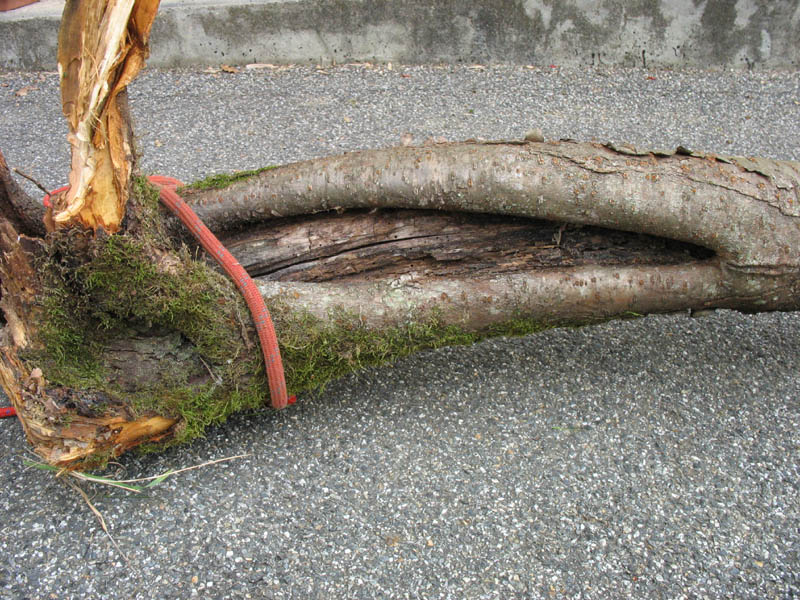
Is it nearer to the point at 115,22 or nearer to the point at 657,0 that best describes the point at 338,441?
the point at 115,22

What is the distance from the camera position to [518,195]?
2.02m

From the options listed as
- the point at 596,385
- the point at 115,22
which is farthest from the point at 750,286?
the point at 115,22

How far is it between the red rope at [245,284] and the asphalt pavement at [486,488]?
24cm

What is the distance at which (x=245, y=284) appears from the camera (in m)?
1.90

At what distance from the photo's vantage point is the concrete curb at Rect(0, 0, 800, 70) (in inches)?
181

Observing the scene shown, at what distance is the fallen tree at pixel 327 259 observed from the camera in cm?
169

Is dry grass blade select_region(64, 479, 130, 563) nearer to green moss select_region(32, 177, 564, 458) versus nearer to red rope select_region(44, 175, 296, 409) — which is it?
green moss select_region(32, 177, 564, 458)

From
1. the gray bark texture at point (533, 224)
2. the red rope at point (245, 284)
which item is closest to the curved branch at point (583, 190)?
the gray bark texture at point (533, 224)

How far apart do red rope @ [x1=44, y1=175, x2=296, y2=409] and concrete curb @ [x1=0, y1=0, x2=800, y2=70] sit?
10.1 ft

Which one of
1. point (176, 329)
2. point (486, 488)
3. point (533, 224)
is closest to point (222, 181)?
point (176, 329)

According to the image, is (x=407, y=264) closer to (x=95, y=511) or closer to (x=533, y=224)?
(x=533, y=224)

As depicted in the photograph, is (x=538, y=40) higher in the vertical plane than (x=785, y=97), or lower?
higher

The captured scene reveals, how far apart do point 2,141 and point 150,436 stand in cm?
305

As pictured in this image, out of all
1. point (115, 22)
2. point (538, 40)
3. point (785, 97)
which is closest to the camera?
point (115, 22)
